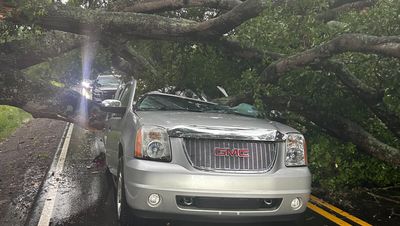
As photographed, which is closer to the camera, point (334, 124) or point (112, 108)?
point (112, 108)

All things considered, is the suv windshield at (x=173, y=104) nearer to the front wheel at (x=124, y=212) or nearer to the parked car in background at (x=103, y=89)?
the front wheel at (x=124, y=212)

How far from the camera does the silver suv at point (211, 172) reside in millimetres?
4215

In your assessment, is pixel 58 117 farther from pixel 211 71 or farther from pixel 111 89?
pixel 111 89

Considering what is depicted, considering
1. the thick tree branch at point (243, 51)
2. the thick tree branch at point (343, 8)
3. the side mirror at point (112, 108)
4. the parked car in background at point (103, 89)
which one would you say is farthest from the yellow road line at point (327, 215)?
the parked car in background at point (103, 89)

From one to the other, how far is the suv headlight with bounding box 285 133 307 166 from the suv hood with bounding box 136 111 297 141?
101 mm

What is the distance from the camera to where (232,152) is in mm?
4406

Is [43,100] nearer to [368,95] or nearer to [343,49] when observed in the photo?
[343,49]

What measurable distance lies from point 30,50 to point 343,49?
6.92 metres

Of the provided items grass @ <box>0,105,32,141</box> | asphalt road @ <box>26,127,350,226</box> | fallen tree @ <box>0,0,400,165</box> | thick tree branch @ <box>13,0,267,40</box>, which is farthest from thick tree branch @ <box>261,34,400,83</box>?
grass @ <box>0,105,32,141</box>

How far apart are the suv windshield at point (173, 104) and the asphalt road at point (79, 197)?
1458 millimetres

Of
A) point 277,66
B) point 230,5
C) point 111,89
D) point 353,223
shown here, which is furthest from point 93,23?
point 111,89

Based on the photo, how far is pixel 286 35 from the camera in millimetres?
7574

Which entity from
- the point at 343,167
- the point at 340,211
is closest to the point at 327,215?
the point at 340,211

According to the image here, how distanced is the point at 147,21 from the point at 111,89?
13.8 m
